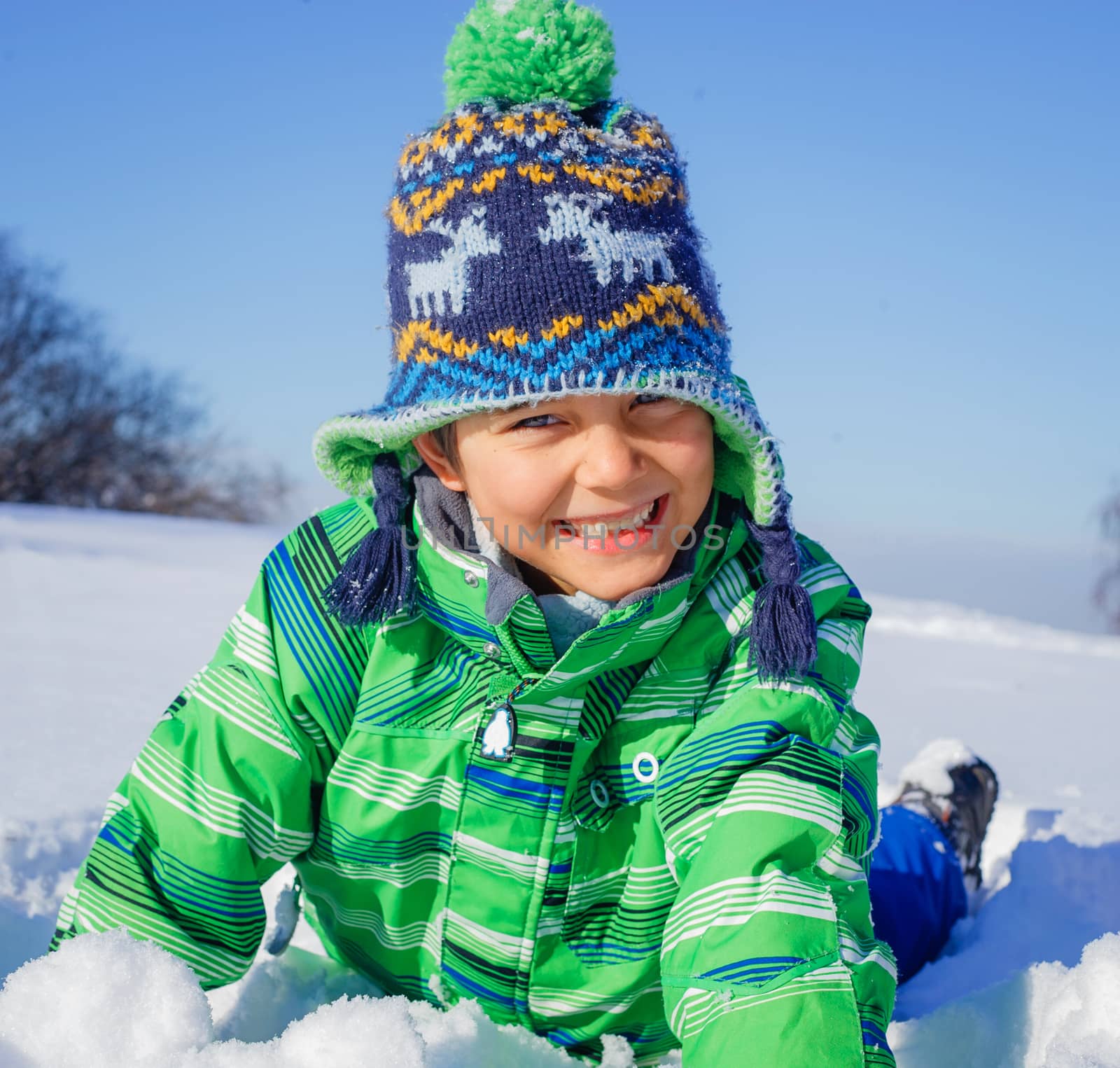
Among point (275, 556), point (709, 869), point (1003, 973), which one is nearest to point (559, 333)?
point (275, 556)

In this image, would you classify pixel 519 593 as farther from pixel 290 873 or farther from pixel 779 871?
pixel 290 873

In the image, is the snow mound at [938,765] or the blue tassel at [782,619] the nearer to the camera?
the blue tassel at [782,619]

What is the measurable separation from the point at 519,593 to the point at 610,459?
199 mm

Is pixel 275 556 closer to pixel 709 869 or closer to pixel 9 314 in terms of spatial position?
pixel 709 869

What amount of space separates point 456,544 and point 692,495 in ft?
1.05

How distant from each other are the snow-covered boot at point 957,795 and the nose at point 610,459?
48.1 inches

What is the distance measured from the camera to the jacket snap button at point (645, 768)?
4.42 feet

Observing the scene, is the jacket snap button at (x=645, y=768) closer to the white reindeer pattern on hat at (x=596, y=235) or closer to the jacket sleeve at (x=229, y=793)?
the jacket sleeve at (x=229, y=793)

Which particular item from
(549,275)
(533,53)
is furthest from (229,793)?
(533,53)

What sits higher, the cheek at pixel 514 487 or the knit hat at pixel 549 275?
the knit hat at pixel 549 275

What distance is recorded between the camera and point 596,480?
1262mm

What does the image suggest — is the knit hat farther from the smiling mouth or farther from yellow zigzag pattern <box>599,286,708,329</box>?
the smiling mouth

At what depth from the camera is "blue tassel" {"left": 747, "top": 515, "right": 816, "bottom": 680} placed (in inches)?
Answer: 50.9

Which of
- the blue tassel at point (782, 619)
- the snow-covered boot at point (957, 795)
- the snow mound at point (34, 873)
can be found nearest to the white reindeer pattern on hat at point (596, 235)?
the blue tassel at point (782, 619)
